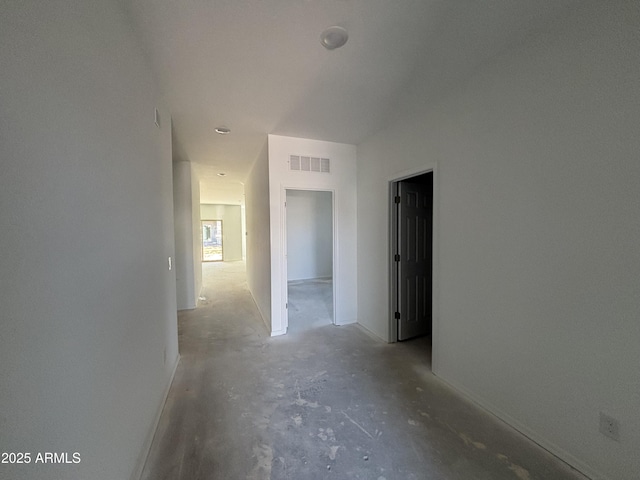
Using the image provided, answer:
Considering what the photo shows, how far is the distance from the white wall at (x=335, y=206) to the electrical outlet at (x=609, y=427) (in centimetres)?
273

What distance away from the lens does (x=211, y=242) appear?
13.6m

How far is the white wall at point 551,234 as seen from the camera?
4.26 feet

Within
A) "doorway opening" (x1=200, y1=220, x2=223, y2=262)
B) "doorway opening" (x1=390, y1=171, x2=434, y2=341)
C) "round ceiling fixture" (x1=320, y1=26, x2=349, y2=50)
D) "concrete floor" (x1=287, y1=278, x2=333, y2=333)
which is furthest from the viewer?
"doorway opening" (x1=200, y1=220, x2=223, y2=262)

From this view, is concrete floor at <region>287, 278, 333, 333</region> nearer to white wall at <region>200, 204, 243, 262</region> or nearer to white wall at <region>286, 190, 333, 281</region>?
white wall at <region>286, 190, 333, 281</region>

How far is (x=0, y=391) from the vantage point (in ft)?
1.91

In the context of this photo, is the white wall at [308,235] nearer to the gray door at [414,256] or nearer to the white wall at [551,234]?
the gray door at [414,256]

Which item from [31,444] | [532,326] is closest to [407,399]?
[532,326]

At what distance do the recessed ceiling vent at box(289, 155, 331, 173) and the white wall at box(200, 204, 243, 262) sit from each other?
8899 millimetres

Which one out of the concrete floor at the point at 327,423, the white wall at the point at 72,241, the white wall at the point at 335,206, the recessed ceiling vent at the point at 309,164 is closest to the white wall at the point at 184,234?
the concrete floor at the point at 327,423

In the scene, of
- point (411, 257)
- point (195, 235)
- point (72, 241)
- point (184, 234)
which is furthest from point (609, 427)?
point (195, 235)

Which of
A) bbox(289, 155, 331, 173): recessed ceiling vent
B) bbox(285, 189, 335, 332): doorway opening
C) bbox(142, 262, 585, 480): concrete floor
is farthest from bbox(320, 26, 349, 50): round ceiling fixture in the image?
bbox(285, 189, 335, 332): doorway opening

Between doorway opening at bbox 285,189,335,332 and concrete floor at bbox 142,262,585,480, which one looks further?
doorway opening at bbox 285,189,335,332

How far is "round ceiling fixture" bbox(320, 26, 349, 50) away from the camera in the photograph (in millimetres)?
1663

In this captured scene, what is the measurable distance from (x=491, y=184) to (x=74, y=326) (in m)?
2.50
